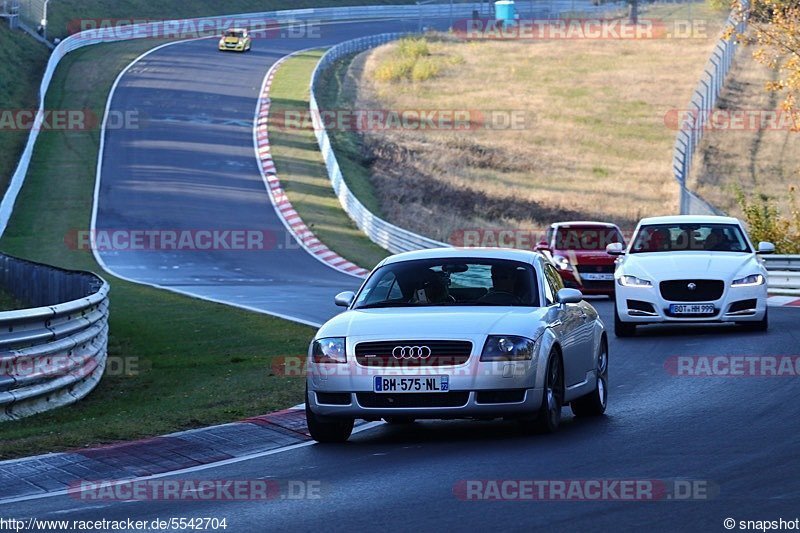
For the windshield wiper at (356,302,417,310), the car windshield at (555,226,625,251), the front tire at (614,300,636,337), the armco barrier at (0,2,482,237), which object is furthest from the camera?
the armco barrier at (0,2,482,237)

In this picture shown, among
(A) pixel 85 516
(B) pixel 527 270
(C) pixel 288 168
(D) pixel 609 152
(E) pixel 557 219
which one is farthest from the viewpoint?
(D) pixel 609 152

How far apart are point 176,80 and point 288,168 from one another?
1763 cm

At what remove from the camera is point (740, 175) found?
172 feet

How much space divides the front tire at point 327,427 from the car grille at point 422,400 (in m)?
0.42

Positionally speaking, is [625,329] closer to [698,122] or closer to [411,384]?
[411,384]

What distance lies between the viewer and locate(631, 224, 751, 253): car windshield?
19.8m

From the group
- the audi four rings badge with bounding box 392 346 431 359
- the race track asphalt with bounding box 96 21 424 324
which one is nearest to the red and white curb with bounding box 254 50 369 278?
the race track asphalt with bounding box 96 21 424 324

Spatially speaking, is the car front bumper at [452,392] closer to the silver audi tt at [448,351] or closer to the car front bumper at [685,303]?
the silver audi tt at [448,351]

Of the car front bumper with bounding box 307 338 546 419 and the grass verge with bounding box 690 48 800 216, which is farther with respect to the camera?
Result: the grass verge with bounding box 690 48 800 216

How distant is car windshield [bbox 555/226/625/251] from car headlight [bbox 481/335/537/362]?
61.1 ft

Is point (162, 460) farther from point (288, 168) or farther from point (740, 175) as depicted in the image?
point (740, 175)

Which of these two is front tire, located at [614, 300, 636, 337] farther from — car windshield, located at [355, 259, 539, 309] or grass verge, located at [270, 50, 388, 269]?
grass verge, located at [270, 50, 388, 269]

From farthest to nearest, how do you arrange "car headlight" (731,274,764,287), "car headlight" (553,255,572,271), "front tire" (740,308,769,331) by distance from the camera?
"car headlight" (553,255,572,271), "front tire" (740,308,769,331), "car headlight" (731,274,764,287)

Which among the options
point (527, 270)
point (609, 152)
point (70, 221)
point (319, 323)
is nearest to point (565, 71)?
point (609, 152)
